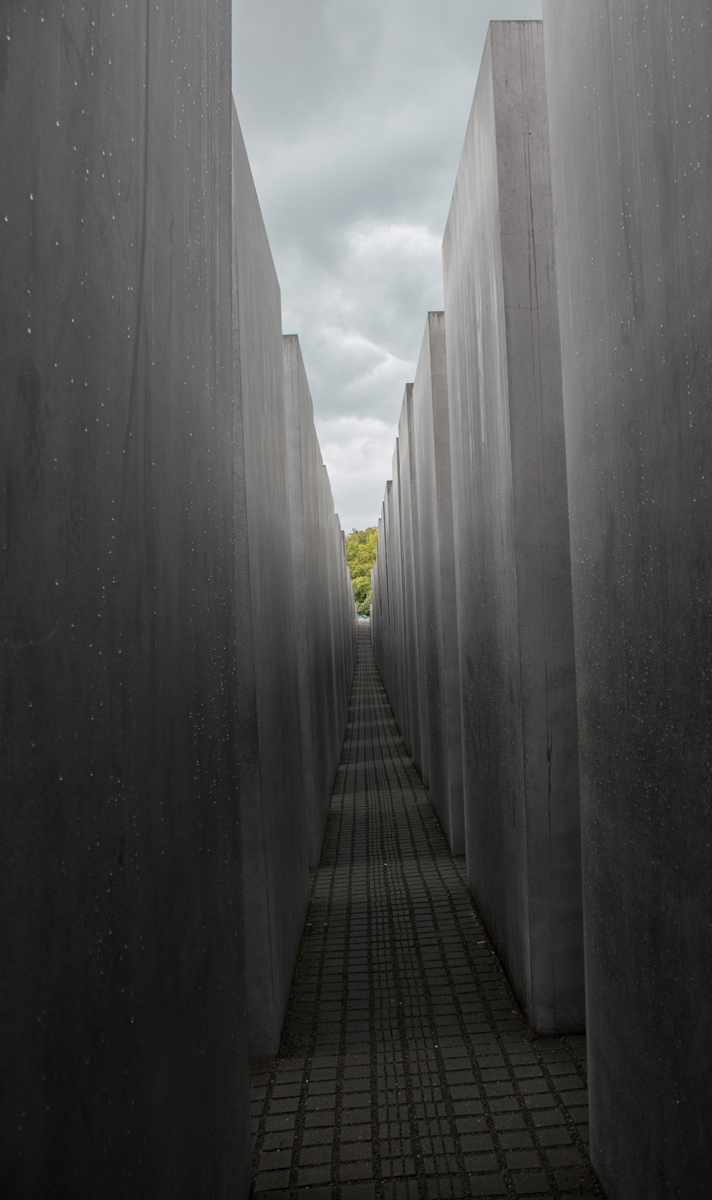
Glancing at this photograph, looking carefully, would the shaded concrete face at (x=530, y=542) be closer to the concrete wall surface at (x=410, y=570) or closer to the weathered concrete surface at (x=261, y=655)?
the weathered concrete surface at (x=261, y=655)

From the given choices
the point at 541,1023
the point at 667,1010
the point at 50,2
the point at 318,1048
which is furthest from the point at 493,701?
the point at 50,2

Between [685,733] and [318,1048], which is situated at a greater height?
[685,733]

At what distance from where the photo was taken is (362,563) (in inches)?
3725

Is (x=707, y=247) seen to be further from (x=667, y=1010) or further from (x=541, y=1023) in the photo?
(x=541, y=1023)

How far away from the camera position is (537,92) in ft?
14.4

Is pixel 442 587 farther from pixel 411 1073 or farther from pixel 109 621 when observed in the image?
pixel 109 621

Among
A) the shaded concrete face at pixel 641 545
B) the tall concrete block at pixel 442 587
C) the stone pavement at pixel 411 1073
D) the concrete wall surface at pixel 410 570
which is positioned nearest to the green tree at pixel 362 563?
the concrete wall surface at pixel 410 570

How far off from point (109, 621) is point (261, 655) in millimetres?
2695

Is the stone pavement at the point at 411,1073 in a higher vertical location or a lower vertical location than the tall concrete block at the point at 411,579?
lower

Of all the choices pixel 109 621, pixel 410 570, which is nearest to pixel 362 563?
pixel 410 570

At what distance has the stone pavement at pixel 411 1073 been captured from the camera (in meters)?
3.16

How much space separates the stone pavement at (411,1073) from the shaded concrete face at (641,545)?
0.44 meters

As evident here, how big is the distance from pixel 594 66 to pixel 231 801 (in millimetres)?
2564

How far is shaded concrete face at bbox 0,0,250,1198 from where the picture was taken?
48.0 inches
